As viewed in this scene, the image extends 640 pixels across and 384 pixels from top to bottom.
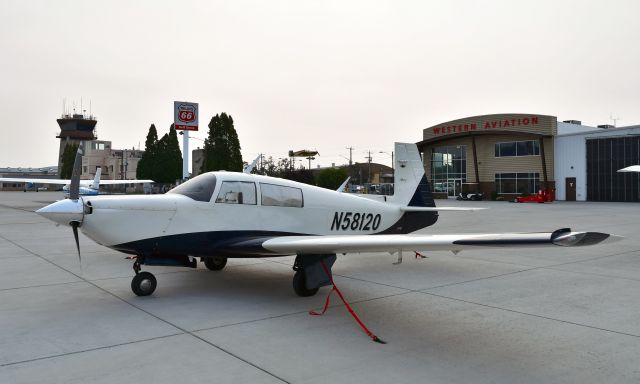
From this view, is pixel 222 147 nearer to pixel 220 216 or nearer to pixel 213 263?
pixel 213 263

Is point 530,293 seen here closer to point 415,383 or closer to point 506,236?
point 506,236

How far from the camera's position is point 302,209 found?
812 centimetres

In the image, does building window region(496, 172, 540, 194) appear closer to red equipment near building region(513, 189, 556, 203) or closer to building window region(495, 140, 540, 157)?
building window region(495, 140, 540, 157)

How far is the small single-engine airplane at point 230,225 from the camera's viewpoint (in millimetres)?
6227

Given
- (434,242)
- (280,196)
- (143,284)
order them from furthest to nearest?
(280,196), (143,284), (434,242)

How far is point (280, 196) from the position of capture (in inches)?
312

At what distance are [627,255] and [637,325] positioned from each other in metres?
6.77

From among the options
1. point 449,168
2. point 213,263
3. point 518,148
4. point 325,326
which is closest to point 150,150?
point 449,168

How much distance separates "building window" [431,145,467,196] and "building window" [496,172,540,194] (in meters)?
4.30

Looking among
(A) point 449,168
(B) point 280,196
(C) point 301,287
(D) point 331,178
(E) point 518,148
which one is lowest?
(C) point 301,287

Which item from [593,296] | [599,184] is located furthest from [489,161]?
[593,296]

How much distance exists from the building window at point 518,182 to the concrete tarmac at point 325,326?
41.1 metres

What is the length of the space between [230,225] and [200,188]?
758 mm

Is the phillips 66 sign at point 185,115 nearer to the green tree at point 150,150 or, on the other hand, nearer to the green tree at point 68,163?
the green tree at point 150,150
